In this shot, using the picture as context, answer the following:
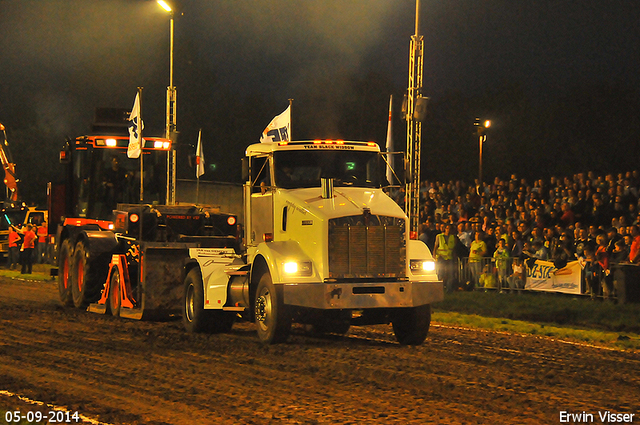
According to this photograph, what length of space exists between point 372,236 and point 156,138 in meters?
10.0

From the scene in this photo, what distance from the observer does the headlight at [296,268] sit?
1280cm

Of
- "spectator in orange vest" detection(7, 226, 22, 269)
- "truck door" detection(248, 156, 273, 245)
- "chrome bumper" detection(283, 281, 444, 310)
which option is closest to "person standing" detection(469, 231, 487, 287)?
"truck door" detection(248, 156, 273, 245)

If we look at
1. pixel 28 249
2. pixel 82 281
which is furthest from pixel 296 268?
pixel 28 249

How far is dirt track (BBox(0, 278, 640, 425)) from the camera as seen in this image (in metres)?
8.38

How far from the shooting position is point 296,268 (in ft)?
42.1

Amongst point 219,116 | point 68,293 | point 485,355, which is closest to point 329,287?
point 485,355

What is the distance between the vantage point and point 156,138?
21641mm

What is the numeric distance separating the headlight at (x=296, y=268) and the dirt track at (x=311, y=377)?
1083 millimetres

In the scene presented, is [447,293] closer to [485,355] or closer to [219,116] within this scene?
[485,355]

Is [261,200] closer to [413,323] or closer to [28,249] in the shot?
[413,323]

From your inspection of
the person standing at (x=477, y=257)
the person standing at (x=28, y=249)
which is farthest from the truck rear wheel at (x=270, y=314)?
the person standing at (x=28, y=249)

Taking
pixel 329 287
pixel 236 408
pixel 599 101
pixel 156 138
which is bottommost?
pixel 236 408

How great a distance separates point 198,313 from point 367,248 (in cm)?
353

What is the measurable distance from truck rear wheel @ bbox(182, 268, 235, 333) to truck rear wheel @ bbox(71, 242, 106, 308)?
4.02 m
